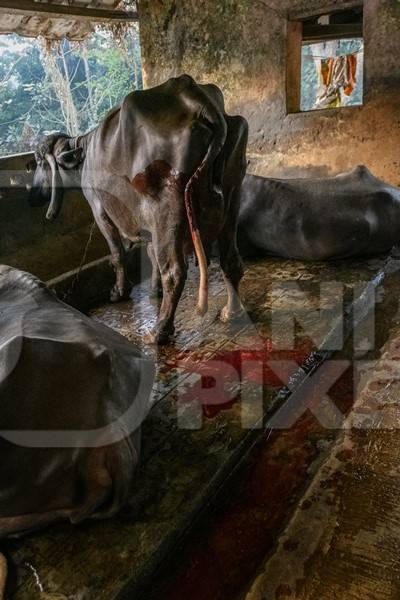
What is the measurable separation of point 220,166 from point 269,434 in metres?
1.82

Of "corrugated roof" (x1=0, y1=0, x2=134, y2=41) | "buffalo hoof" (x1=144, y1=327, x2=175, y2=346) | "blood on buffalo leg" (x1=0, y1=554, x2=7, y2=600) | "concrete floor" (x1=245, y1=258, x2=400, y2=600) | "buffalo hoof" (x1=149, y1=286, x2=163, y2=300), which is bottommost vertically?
"concrete floor" (x1=245, y1=258, x2=400, y2=600)

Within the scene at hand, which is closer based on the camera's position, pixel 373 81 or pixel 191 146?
pixel 191 146

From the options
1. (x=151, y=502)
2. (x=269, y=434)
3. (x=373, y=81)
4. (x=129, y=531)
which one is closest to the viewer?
(x=129, y=531)

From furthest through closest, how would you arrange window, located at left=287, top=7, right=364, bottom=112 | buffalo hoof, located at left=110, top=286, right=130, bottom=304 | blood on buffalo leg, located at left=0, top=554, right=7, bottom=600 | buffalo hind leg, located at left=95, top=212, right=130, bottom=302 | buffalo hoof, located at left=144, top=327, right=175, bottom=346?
window, located at left=287, top=7, right=364, bottom=112 < buffalo hoof, located at left=110, top=286, right=130, bottom=304 < buffalo hind leg, located at left=95, top=212, right=130, bottom=302 < buffalo hoof, located at left=144, top=327, right=175, bottom=346 < blood on buffalo leg, located at left=0, top=554, right=7, bottom=600

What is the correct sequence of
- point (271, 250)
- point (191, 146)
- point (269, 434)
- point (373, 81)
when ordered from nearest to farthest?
1. point (269, 434)
2. point (191, 146)
3. point (271, 250)
4. point (373, 81)

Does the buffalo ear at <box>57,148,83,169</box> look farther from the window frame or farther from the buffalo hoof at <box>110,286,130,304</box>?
the window frame

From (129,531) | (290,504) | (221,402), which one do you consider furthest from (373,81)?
(129,531)

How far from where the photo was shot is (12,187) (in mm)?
5012

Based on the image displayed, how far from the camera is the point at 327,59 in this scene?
1145 centimetres

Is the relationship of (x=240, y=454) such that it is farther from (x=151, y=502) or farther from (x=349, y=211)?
(x=349, y=211)

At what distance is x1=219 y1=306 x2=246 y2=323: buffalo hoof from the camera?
4.02 m

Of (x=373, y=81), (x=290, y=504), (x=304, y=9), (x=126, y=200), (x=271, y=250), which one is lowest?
(x=290, y=504)

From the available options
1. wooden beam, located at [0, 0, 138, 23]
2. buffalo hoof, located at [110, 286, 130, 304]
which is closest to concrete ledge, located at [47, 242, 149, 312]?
buffalo hoof, located at [110, 286, 130, 304]

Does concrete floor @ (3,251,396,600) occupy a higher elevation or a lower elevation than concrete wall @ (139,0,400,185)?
lower
